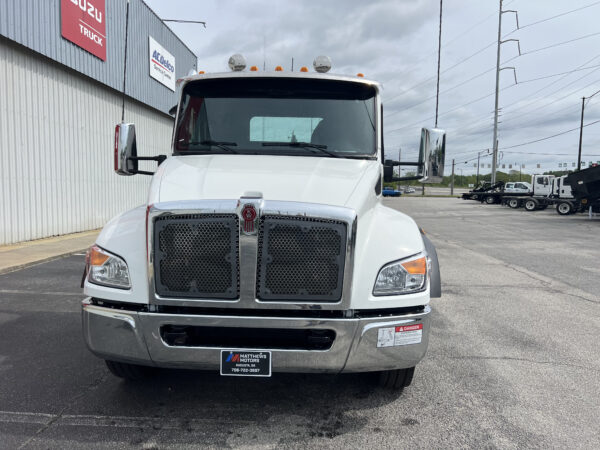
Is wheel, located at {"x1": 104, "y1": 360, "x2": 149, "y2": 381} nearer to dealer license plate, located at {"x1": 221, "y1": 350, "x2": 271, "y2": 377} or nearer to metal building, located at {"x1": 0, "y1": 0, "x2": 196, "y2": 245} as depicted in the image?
dealer license plate, located at {"x1": 221, "y1": 350, "x2": 271, "y2": 377}

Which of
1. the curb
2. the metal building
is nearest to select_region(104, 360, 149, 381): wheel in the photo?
the curb

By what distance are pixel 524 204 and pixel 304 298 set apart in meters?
35.9

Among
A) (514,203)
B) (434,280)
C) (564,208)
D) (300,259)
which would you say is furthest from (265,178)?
(514,203)

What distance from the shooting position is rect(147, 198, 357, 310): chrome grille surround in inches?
106

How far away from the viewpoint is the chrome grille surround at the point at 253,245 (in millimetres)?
2705

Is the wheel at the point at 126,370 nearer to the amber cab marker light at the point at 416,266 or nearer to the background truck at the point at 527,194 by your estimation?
the amber cab marker light at the point at 416,266

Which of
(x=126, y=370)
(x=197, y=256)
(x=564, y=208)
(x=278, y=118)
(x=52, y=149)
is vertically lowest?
(x=126, y=370)

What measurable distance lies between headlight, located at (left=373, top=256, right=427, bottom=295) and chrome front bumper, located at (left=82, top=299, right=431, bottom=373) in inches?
6.5

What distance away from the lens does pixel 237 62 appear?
Result: 4.47m

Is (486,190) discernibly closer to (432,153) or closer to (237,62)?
(432,153)

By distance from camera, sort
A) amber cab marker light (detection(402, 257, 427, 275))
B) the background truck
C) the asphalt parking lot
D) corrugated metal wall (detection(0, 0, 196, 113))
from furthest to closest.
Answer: the background truck
corrugated metal wall (detection(0, 0, 196, 113))
amber cab marker light (detection(402, 257, 427, 275))
the asphalt parking lot

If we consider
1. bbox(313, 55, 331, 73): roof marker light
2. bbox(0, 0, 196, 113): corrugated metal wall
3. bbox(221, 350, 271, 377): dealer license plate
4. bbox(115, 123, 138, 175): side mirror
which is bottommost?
bbox(221, 350, 271, 377): dealer license plate

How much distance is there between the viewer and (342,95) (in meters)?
4.17

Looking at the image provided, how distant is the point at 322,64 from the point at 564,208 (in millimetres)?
27881
